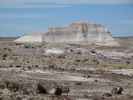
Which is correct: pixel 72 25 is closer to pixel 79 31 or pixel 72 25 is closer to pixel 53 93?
pixel 79 31

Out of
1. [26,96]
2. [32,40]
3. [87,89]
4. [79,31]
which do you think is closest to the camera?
[26,96]

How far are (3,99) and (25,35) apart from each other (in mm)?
177429

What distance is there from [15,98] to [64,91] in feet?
19.5

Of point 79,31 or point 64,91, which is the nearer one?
point 64,91

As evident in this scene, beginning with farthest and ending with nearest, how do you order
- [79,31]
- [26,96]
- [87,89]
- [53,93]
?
1. [79,31]
2. [87,89]
3. [53,93]
4. [26,96]

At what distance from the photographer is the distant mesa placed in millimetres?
181438

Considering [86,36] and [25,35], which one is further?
[25,35]

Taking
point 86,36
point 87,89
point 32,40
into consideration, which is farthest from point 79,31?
point 87,89

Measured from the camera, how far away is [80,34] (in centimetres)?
18375

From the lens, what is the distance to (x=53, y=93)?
2700 centimetres

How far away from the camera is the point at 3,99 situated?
2267 cm

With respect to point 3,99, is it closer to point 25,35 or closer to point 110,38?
point 110,38

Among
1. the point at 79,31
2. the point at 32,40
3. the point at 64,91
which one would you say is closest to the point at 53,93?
the point at 64,91

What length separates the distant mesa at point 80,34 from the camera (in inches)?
7143
